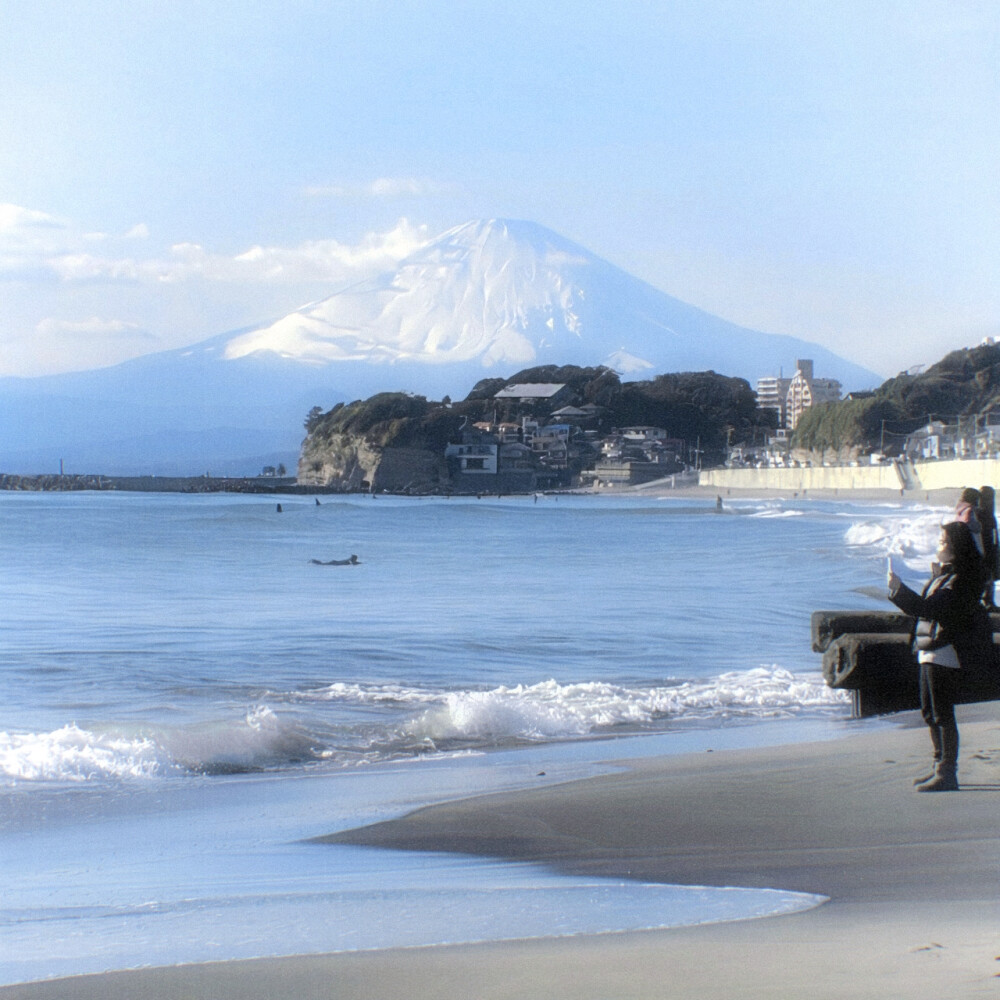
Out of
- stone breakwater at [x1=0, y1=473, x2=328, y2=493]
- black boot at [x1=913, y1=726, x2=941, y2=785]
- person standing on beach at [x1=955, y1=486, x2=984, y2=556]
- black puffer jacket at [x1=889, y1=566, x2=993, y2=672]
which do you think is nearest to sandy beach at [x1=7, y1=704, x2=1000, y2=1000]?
black boot at [x1=913, y1=726, x2=941, y2=785]

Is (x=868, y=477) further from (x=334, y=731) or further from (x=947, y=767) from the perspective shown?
(x=947, y=767)

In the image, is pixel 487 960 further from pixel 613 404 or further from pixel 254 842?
pixel 613 404

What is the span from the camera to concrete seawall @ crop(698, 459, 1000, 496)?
6738cm

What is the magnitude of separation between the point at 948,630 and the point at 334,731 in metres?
4.17

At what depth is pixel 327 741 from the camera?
23.9 feet

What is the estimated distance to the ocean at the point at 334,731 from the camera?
3453 mm

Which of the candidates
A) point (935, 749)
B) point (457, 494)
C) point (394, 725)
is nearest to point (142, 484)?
point (457, 494)

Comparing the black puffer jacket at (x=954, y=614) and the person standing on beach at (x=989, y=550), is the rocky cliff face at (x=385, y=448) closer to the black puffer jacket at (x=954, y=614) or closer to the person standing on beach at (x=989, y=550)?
the person standing on beach at (x=989, y=550)

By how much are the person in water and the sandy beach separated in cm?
24

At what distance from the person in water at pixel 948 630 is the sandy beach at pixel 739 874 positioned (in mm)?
236

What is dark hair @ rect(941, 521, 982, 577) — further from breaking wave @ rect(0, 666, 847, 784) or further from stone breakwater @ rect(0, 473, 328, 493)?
stone breakwater @ rect(0, 473, 328, 493)

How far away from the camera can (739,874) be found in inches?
151

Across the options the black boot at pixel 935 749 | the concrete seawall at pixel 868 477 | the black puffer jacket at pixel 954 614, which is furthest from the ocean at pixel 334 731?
the concrete seawall at pixel 868 477

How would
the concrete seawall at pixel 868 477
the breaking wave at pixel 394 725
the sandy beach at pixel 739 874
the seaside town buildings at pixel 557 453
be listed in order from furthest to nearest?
the seaside town buildings at pixel 557 453
the concrete seawall at pixel 868 477
the breaking wave at pixel 394 725
the sandy beach at pixel 739 874
